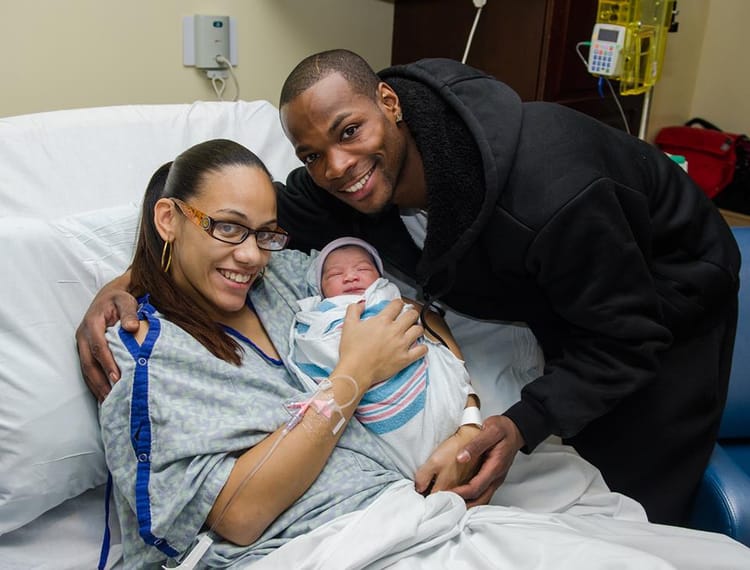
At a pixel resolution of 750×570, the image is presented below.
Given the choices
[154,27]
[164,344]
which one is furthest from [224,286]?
[154,27]

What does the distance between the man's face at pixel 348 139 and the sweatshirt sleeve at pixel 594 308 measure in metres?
0.33

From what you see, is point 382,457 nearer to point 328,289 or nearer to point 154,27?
point 328,289

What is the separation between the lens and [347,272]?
1476 millimetres

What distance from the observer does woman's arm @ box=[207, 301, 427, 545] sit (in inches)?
42.7

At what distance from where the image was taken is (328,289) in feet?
4.86

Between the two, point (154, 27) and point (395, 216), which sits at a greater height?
point (154, 27)

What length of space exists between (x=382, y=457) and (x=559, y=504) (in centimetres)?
38

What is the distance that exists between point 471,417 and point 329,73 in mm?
714

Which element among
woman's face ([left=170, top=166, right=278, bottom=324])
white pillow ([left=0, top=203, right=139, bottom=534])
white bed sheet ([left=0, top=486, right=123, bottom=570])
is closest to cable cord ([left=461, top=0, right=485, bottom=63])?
woman's face ([left=170, top=166, right=278, bottom=324])

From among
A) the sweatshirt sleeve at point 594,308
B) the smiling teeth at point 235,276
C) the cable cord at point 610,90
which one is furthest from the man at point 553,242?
the cable cord at point 610,90

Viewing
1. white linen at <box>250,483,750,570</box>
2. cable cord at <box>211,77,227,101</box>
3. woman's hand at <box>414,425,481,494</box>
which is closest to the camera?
white linen at <box>250,483,750,570</box>

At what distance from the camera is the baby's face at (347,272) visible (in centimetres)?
147

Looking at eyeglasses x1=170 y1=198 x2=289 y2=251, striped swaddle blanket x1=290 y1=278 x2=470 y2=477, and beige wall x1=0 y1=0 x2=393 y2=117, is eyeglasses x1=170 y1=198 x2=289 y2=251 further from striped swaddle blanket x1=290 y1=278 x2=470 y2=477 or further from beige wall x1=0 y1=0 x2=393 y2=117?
beige wall x1=0 y1=0 x2=393 y2=117

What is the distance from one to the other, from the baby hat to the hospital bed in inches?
10.9
